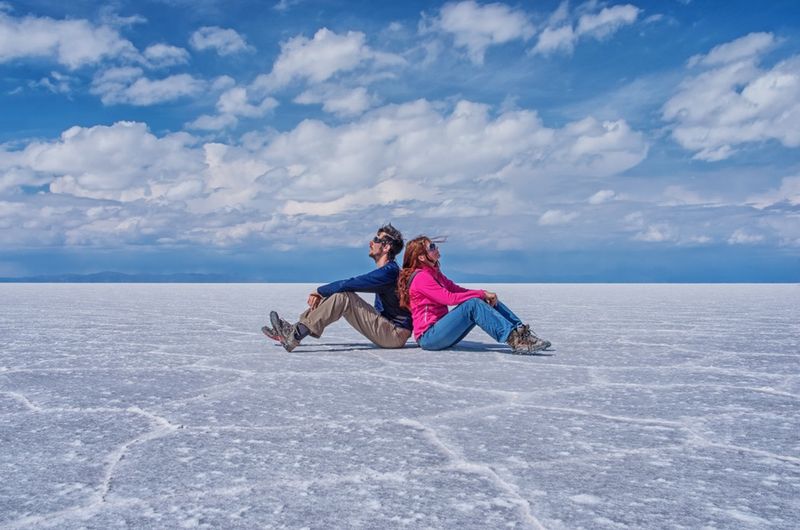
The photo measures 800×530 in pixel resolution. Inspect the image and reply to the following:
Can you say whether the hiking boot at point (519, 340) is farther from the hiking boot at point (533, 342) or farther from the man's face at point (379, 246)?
the man's face at point (379, 246)

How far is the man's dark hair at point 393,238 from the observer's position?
394 centimetres

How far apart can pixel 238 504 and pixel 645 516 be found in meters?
0.86

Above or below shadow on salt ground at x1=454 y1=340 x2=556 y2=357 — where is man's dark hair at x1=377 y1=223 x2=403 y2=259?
above

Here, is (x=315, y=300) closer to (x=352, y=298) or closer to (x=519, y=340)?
(x=352, y=298)

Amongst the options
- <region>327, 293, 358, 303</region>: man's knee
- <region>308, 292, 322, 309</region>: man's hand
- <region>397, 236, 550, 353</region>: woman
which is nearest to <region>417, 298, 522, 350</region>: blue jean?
<region>397, 236, 550, 353</region>: woman

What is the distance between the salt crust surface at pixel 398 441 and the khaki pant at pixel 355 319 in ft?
0.89

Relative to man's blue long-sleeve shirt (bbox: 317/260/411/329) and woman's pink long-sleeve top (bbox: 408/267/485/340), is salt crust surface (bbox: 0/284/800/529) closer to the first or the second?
woman's pink long-sleeve top (bbox: 408/267/485/340)

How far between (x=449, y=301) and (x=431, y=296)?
4.6 inches

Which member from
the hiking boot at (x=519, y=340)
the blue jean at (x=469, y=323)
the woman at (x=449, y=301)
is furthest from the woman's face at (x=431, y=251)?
the hiking boot at (x=519, y=340)

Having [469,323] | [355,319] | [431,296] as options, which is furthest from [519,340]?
[355,319]

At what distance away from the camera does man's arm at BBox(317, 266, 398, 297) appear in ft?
12.6

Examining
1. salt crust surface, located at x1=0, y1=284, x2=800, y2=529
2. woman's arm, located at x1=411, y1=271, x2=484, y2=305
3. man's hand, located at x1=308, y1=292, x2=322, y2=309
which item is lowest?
salt crust surface, located at x1=0, y1=284, x2=800, y2=529

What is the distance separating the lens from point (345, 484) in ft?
4.89

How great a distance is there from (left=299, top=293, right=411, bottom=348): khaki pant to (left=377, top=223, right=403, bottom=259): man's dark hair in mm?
362
